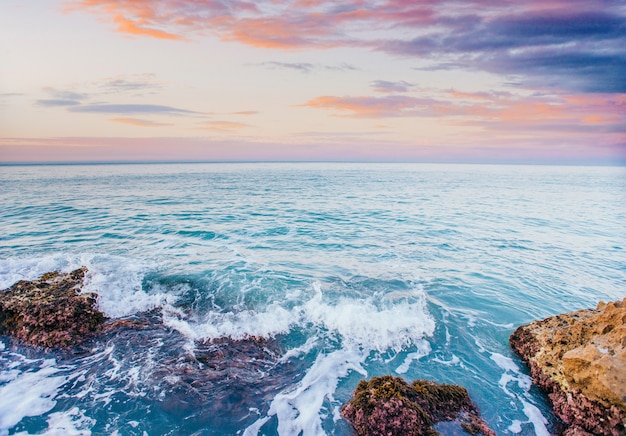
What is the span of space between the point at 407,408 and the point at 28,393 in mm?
7636

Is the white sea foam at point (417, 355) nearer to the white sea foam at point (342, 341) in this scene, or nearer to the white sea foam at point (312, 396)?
the white sea foam at point (342, 341)

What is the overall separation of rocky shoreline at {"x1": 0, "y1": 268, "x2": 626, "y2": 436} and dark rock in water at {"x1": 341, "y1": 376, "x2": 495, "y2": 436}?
16 mm

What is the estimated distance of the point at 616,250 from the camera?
17.9 meters

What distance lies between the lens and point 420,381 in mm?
6711

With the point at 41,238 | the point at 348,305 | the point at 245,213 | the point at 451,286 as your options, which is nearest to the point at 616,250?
the point at 451,286

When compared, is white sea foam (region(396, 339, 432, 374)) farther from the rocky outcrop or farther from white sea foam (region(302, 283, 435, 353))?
the rocky outcrop

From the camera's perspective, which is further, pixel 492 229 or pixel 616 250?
pixel 492 229

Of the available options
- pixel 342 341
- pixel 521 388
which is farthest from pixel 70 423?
pixel 521 388

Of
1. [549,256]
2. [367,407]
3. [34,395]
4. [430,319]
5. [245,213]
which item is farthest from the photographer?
[245,213]

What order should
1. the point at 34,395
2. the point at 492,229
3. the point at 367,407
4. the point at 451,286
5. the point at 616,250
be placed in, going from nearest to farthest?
the point at 367,407, the point at 34,395, the point at 451,286, the point at 616,250, the point at 492,229

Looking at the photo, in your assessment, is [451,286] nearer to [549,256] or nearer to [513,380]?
[513,380]

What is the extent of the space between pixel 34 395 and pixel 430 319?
1002 cm

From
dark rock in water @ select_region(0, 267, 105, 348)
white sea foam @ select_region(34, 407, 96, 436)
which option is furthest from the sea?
dark rock in water @ select_region(0, 267, 105, 348)

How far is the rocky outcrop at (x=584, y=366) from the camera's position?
548 centimetres
